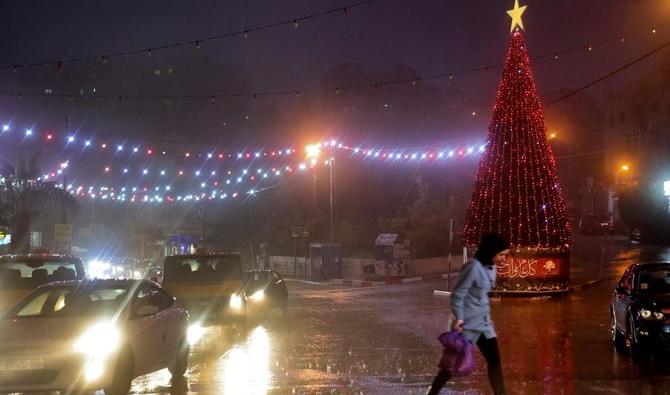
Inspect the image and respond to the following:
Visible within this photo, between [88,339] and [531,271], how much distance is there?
16804 mm

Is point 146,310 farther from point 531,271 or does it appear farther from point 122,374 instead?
point 531,271

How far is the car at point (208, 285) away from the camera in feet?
49.6

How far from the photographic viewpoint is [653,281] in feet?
40.0

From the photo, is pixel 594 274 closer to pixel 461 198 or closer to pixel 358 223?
pixel 461 198

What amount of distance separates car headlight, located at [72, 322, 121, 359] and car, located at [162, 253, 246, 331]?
6.47 meters

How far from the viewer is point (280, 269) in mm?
43438

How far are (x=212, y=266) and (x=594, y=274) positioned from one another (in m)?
19.5

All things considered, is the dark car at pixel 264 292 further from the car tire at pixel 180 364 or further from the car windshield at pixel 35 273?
the car tire at pixel 180 364

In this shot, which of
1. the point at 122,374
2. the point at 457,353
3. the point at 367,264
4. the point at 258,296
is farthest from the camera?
the point at 367,264

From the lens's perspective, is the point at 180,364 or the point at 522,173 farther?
the point at 522,173

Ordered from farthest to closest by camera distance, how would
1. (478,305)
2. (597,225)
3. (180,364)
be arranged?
(597,225)
(180,364)
(478,305)

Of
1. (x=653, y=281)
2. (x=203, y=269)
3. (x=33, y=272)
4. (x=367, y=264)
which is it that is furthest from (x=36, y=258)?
(x=367, y=264)

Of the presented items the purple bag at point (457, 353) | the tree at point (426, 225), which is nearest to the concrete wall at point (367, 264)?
the tree at point (426, 225)

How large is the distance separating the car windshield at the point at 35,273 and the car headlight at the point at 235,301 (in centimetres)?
304
